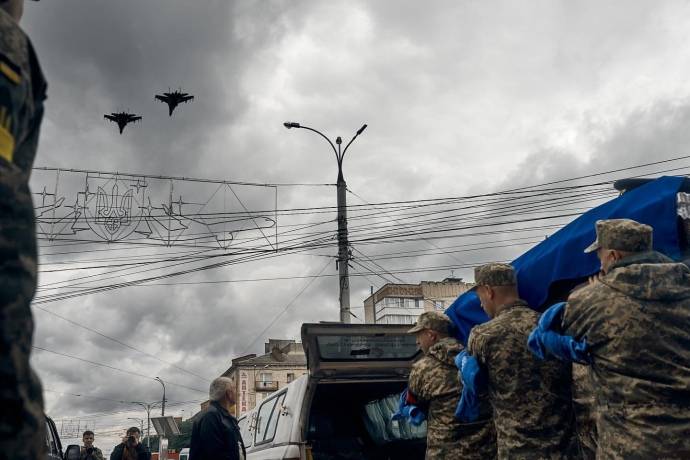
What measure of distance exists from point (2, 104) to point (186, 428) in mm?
82640

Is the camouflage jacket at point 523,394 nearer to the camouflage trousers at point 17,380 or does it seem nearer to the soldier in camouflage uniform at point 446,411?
the soldier in camouflage uniform at point 446,411

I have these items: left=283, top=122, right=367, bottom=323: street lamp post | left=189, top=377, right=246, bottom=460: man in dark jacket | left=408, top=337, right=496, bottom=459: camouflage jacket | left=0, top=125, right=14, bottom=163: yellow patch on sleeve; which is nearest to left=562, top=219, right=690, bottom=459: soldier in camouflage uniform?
left=408, top=337, right=496, bottom=459: camouflage jacket

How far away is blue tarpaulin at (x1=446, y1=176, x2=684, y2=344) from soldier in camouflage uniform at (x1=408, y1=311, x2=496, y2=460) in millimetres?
593

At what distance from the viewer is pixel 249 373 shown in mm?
71062

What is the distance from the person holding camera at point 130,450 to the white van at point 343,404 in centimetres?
250

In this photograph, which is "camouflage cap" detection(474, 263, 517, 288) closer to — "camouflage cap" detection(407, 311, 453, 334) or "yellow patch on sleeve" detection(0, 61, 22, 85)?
"camouflage cap" detection(407, 311, 453, 334)

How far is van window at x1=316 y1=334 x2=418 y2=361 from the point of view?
19.5 feet

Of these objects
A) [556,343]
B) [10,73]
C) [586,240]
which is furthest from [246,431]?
[10,73]

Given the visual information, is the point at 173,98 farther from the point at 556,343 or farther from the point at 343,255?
the point at 556,343

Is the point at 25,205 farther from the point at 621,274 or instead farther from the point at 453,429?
the point at 453,429

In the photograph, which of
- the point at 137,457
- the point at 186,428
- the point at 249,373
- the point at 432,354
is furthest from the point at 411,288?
the point at 432,354

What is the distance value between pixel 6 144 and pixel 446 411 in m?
3.70

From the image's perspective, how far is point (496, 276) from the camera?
3.99 metres

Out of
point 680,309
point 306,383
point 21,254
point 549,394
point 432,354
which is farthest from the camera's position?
point 306,383
